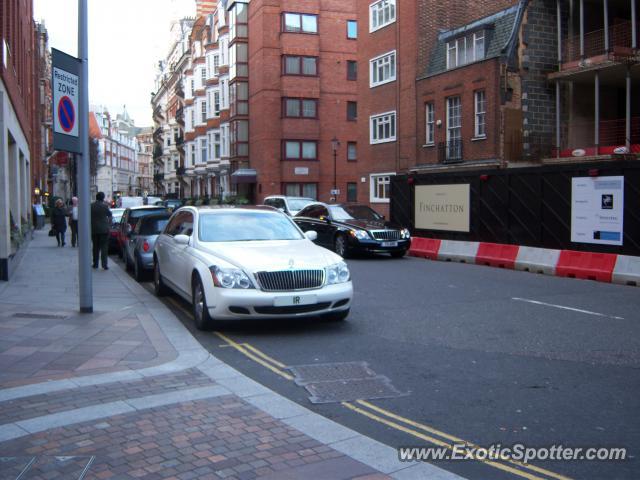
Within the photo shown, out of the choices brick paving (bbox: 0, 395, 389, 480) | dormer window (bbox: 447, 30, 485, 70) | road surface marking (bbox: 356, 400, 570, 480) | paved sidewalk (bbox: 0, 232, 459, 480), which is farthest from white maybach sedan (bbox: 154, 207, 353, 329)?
dormer window (bbox: 447, 30, 485, 70)

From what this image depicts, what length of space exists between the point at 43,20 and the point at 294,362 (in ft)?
214

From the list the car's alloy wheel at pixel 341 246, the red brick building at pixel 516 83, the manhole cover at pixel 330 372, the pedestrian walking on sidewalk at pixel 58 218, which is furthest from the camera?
the red brick building at pixel 516 83

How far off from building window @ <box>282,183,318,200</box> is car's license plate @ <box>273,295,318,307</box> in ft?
122

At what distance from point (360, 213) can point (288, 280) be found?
11949mm

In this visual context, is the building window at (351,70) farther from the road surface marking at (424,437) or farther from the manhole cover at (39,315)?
the road surface marking at (424,437)

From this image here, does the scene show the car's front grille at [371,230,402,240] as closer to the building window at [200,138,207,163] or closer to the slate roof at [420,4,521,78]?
the slate roof at [420,4,521,78]

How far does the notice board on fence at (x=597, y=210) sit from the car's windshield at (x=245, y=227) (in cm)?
837

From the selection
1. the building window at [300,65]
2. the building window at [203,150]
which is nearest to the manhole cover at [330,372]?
the building window at [300,65]

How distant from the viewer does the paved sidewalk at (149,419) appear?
401cm

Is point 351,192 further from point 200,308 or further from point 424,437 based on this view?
point 424,437

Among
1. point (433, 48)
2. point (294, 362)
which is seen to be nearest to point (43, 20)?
point (433, 48)

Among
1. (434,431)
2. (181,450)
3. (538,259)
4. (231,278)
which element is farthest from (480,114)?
Answer: (181,450)

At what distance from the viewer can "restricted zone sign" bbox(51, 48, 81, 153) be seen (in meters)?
8.59

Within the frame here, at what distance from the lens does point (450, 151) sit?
2898 centimetres
